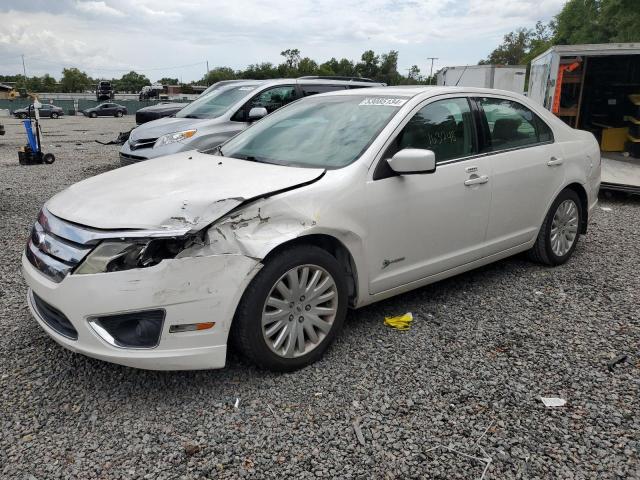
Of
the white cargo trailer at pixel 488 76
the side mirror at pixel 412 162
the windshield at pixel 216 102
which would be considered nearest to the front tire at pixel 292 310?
the side mirror at pixel 412 162

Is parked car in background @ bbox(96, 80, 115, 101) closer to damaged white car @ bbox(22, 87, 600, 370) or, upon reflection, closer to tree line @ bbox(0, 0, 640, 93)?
tree line @ bbox(0, 0, 640, 93)

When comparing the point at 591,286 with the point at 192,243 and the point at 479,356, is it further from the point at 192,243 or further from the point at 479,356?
the point at 192,243

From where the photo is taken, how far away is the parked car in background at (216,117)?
8141 mm

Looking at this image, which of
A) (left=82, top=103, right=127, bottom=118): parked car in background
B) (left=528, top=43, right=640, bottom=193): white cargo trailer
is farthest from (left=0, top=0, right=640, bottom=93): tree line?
(left=528, top=43, right=640, bottom=193): white cargo trailer

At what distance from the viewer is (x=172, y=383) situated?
3.14 m

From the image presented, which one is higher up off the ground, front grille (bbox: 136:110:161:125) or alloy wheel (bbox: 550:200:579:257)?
front grille (bbox: 136:110:161:125)

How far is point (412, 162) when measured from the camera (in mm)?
3439

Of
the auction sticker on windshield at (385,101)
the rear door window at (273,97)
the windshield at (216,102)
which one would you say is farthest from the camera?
the windshield at (216,102)

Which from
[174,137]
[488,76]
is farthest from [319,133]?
[488,76]

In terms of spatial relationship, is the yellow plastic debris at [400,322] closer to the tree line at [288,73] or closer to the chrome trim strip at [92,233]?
the chrome trim strip at [92,233]

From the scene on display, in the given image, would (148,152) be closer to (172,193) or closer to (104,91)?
(172,193)

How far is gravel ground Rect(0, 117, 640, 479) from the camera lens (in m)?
2.53

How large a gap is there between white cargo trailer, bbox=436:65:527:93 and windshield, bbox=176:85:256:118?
Answer: 13737 millimetres

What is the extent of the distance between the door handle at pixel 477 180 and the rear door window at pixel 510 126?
25cm
